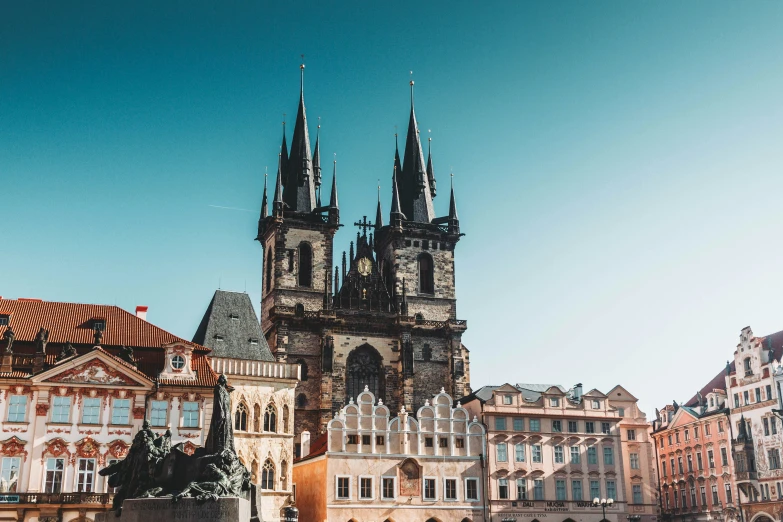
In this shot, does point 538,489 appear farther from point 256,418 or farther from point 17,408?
point 17,408

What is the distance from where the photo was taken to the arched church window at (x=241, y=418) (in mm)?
50906

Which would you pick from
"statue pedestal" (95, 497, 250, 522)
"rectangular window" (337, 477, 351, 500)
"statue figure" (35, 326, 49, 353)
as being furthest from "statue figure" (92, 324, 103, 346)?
"statue pedestal" (95, 497, 250, 522)

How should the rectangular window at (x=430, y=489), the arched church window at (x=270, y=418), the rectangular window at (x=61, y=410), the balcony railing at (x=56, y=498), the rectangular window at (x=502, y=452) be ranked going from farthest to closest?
1. the rectangular window at (x=502, y=452)
2. the rectangular window at (x=430, y=489)
3. the arched church window at (x=270, y=418)
4. the rectangular window at (x=61, y=410)
5. the balcony railing at (x=56, y=498)

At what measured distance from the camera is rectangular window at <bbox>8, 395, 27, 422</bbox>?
141 ft

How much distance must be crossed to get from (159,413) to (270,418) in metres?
8.57

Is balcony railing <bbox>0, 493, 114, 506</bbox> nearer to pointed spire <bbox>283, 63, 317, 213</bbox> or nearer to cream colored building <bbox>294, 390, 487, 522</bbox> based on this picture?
cream colored building <bbox>294, 390, 487, 522</bbox>

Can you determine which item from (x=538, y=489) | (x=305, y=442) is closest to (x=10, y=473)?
(x=305, y=442)

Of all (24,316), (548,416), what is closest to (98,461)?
(24,316)

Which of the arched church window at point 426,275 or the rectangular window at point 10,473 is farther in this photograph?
the arched church window at point 426,275

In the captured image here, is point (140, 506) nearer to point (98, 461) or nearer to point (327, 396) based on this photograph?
point (98, 461)

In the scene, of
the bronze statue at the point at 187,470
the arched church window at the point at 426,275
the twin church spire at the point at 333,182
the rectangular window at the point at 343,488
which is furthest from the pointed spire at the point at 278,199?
the bronze statue at the point at 187,470

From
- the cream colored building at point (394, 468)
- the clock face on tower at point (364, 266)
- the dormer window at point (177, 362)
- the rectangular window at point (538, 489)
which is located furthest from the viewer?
the clock face on tower at point (364, 266)

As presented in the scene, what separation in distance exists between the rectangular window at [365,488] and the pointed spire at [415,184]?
Answer: 27518mm

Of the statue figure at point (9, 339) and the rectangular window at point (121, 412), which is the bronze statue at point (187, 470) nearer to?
the rectangular window at point (121, 412)
